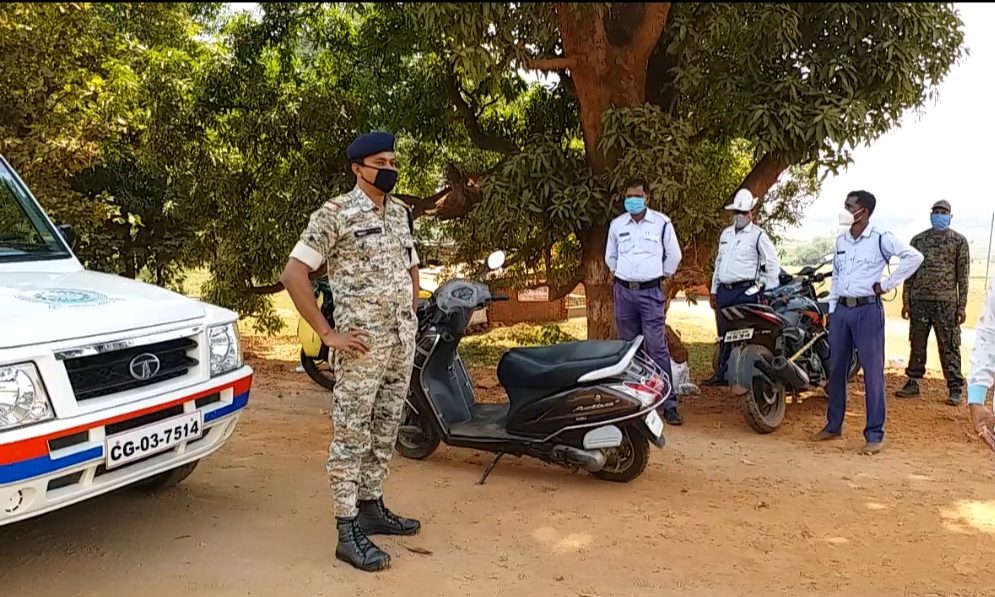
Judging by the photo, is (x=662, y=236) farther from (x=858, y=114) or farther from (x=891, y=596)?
(x=891, y=596)

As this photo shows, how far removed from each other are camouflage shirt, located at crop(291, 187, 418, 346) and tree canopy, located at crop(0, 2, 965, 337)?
163cm

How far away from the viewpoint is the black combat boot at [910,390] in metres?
7.53

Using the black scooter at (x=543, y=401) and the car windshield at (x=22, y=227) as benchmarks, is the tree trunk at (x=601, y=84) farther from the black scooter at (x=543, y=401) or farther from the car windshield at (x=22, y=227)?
the car windshield at (x=22, y=227)

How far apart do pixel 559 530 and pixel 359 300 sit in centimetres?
159

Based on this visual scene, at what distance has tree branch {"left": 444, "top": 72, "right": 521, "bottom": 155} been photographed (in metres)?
8.60

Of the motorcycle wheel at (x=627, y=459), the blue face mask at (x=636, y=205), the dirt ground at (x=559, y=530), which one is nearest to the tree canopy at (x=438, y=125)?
the blue face mask at (x=636, y=205)

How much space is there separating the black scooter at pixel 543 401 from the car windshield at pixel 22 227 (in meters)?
2.15

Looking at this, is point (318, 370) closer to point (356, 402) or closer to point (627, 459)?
point (627, 459)

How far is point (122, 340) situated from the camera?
3357mm

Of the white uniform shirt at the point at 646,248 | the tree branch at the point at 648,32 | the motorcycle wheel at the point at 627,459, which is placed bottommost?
the motorcycle wheel at the point at 627,459

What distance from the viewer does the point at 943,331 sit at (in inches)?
289

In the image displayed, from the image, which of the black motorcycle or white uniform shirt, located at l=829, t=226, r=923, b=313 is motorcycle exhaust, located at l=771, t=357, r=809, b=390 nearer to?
the black motorcycle

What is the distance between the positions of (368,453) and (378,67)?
5.68 metres

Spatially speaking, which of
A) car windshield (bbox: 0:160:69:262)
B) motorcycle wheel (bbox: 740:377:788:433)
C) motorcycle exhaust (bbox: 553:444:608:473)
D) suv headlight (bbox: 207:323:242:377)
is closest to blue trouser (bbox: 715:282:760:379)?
motorcycle wheel (bbox: 740:377:788:433)
